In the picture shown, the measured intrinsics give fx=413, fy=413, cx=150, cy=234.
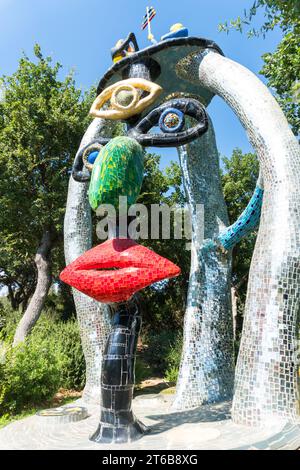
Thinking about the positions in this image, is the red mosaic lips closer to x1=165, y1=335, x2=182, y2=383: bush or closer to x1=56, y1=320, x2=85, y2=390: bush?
x1=56, y1=320, x2=85, y2=390: bush

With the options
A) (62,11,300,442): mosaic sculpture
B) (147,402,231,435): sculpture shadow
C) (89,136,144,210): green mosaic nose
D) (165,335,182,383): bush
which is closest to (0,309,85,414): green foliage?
(62,11,300,442): mosaic sculpture

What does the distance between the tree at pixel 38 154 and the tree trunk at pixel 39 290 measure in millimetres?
23

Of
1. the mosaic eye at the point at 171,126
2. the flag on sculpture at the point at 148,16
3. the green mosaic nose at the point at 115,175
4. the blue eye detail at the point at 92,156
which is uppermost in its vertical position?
the flag on sculpture at the point at 148,16

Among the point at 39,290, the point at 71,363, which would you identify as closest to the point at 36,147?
the point at 39,290

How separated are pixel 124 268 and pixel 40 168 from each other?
10237 millimetres

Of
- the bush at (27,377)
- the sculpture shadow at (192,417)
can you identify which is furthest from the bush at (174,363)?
the sculpture shadow at (192,417)

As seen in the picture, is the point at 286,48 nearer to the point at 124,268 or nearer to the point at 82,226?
the point at 82,226

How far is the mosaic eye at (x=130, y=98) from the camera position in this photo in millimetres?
5512

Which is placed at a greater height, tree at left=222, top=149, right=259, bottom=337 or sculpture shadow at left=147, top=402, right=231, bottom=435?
tree at left=222, top=149, right=259, bottom=337

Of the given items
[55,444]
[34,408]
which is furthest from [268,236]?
[34,408]

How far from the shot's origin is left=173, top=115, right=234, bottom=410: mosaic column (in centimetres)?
680

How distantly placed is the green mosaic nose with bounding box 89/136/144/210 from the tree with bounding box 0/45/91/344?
27.6 ft

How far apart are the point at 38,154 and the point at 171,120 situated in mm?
9348

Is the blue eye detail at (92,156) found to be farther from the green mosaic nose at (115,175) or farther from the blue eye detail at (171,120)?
the blue eye detail at (171,120)
